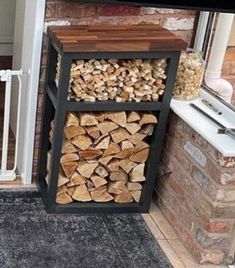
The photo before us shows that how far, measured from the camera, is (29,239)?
2717mm

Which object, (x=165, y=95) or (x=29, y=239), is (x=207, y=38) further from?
(x=29, y=239)

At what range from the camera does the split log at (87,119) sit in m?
2.75

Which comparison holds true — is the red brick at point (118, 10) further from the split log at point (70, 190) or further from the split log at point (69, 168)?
the split log at point (70, 190)

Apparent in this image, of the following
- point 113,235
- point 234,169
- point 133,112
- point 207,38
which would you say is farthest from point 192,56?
point 113,235

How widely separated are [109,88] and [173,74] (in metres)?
0.33

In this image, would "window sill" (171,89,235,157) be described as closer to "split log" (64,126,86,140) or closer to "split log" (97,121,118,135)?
"split log" (97,121,118,135)

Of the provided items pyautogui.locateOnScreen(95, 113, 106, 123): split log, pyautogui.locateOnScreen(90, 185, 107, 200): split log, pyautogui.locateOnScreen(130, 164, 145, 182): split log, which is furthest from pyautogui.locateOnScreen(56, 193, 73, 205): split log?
pyautogui.locateOnScreen(95, 113, 106, 123): split log

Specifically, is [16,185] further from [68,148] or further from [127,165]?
[127,165]

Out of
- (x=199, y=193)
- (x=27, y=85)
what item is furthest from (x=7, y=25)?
(x=199, y=193)

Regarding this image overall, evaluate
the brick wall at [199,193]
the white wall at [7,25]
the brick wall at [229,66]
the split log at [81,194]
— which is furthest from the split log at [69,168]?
the white wall at [7,25]

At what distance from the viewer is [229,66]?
117 inches

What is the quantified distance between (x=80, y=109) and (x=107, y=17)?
0.54 metres

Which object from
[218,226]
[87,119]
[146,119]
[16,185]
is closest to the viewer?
[218,226]

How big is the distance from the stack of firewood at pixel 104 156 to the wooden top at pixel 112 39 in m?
0.35
